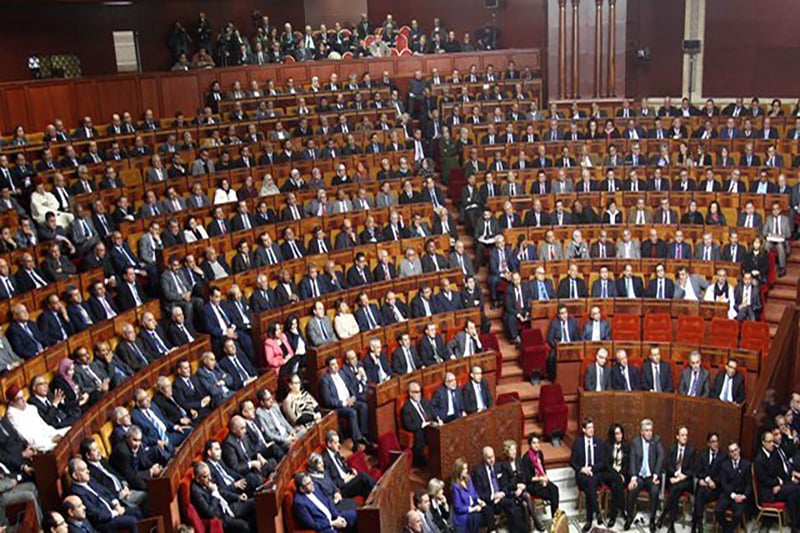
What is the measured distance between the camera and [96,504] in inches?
209

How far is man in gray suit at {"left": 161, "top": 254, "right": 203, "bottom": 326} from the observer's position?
7926mm

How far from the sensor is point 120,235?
840 cm

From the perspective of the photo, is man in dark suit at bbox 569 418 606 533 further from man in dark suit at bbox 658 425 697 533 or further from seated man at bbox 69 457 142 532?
seated man at bbox 69 457 142 532

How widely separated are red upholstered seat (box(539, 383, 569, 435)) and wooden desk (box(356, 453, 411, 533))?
155cm

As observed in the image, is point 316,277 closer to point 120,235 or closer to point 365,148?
point 120,235

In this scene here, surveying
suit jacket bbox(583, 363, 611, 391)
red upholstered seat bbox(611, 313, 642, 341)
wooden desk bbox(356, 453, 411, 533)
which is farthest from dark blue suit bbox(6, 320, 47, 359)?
red upholstered seat bbox(611, 313, 642, 341)

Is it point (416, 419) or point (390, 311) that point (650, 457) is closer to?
point (416, 419)

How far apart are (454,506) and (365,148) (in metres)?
6.01

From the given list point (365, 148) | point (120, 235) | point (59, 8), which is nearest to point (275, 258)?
point (120, 235)

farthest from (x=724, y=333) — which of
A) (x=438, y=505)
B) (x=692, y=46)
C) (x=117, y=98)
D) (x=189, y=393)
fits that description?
(x=117, y=98)

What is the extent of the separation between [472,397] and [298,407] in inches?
59.2

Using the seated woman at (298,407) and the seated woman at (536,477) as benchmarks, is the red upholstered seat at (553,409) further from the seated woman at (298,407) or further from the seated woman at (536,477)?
the seated woman at (298,407)

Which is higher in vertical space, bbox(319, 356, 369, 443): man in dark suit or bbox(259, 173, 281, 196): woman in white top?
bbox(259, 173, 281, 196): woman in white top

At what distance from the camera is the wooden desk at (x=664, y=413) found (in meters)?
7.28
